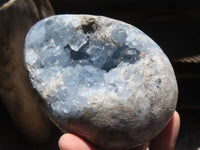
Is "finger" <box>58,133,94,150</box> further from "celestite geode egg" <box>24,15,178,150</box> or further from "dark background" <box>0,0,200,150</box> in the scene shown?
"dark background" <box>0,0,200,150</box>

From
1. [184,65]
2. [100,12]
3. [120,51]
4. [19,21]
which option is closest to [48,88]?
[120,51]

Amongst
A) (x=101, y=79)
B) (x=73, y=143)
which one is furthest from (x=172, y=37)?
(x=73, y=143)

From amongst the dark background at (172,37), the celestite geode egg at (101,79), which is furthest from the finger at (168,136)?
the dark background at (172,37)

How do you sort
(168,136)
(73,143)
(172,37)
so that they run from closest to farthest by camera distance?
1. (73,143)
2. (168,136)
3. (172,37)

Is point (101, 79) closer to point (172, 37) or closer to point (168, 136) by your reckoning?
point (168, 136)

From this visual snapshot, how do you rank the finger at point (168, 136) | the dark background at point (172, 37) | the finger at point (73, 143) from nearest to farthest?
the finger at point (73, 143), the finger at point (168, 136), the dark background at point (172, 37)

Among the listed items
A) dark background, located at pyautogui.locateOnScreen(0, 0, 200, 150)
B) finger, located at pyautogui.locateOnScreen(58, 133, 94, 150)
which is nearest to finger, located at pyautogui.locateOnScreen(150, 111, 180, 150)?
finger, located at pyautogui.locateOnScreen(58, 133, 94, 150)

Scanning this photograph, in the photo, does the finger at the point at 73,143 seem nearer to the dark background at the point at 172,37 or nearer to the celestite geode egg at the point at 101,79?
the celestite geode egg at the point at 101,79

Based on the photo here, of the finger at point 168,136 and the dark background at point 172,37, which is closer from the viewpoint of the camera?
the finger at point 168,136
